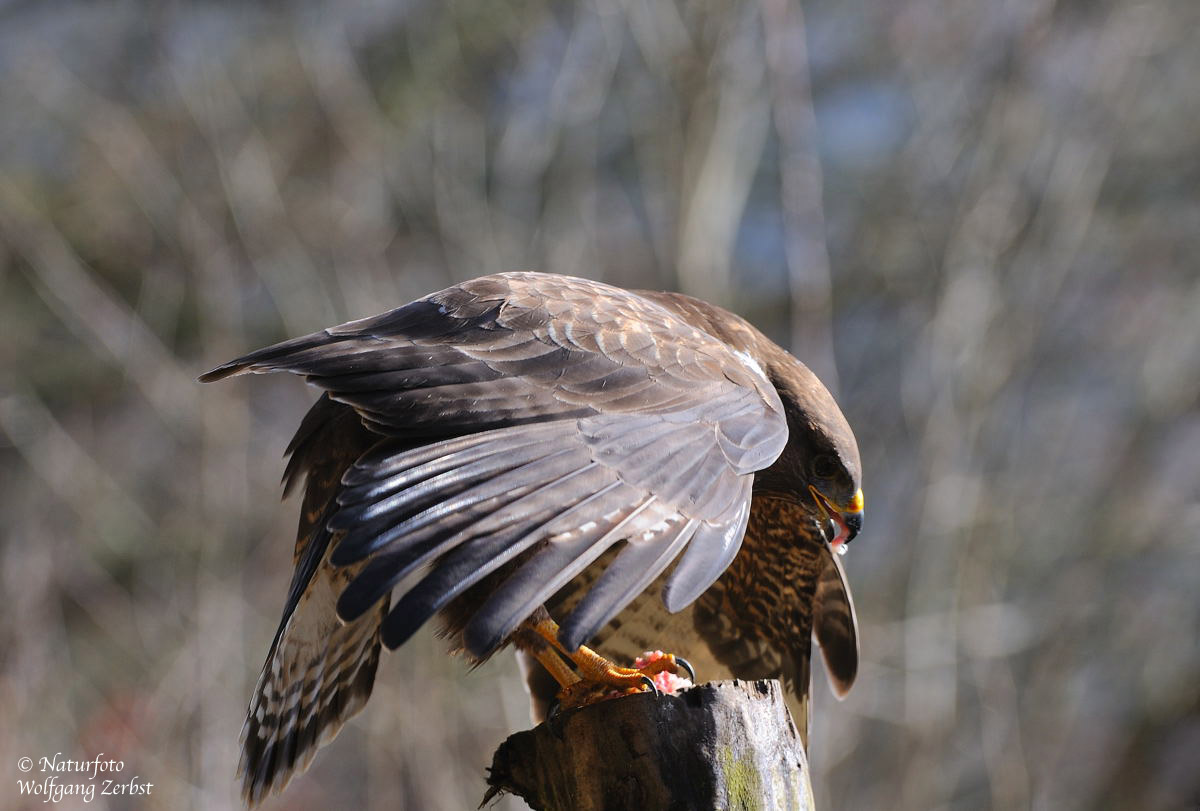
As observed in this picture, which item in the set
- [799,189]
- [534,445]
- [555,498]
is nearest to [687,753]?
[555,498]

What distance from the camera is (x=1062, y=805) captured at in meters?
8.41

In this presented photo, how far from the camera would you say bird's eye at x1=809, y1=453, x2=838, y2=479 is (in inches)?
126

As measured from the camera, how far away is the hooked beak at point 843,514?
126 inches

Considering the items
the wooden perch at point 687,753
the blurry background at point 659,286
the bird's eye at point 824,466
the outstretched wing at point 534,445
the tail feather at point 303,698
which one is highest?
the outstretched wing at point 534,445

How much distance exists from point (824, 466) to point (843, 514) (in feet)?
0.43

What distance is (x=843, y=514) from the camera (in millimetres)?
3193

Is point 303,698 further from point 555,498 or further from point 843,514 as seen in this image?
point 843,514

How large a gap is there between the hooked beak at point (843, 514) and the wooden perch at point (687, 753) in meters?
1.03

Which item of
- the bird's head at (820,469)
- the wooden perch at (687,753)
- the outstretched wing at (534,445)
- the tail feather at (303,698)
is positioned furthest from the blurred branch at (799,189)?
the wooden perch at (687,753)

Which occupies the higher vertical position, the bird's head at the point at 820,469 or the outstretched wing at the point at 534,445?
the outstretched wing at the point at 534,445

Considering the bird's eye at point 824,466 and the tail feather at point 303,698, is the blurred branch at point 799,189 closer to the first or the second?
the bird's eye at point 824,466

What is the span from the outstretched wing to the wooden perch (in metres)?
0.21

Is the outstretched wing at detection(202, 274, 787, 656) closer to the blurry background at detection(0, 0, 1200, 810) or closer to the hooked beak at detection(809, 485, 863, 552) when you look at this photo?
the hooked beak at detection(809, 485, 863, 552)

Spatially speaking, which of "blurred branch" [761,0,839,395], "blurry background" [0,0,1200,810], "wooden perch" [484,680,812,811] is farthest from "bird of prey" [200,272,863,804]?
"blurry background" [0,0,1200,810]
